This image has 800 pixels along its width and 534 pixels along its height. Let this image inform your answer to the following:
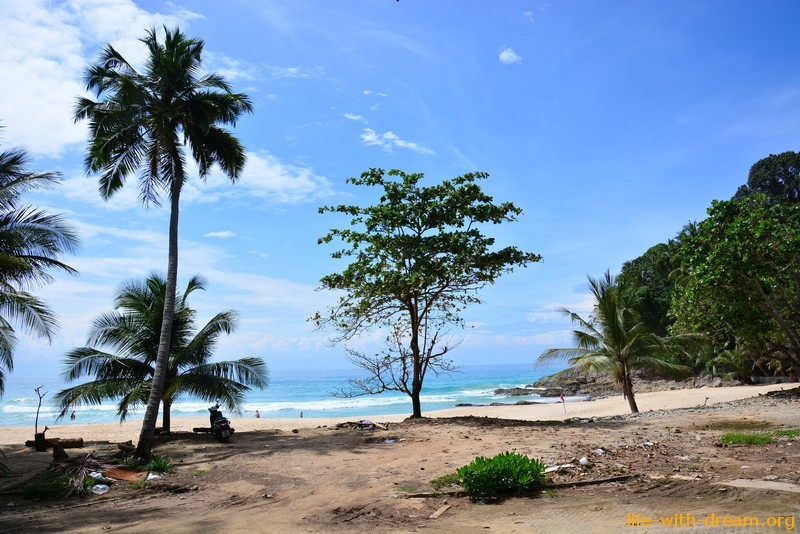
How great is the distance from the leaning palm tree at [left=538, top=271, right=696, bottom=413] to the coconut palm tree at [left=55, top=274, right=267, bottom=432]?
40.1 feet

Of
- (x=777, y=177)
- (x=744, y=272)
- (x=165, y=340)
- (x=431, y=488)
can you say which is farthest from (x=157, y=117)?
(x=777, y=177)

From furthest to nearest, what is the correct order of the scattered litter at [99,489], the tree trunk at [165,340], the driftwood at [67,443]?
the driftwood at [67,443], the tree trunk at [165,340], the scattered litter at [99,489]

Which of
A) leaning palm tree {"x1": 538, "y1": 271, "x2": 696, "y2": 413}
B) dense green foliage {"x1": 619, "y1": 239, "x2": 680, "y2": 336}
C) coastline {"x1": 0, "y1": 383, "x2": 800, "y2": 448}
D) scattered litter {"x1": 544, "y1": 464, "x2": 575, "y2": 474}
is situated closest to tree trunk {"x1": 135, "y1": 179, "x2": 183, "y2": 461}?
scattered litter {"x1": 544, "y1": 464, "x2": 575, "y2": 474}

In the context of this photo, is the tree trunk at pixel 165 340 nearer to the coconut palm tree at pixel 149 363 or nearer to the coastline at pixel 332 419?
the coconut palm tree at pixel 149 363

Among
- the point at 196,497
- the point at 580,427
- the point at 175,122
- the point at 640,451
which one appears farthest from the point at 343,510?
the point at 175,122

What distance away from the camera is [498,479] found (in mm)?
6840

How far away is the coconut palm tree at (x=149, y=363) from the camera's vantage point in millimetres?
14258

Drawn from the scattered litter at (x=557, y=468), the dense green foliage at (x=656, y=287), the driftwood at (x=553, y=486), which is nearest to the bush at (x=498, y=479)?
the driftwood at (x=553, y=486)

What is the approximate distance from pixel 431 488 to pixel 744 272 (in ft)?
42.8

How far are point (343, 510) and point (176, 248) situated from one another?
340 inches

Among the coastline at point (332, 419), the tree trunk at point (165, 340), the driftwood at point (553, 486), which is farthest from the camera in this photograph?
the coastline at point (332, 419)

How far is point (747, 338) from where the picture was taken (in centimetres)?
1705

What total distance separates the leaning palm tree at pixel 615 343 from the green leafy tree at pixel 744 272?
84.8 inches

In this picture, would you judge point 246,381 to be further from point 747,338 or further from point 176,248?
point 747,338
